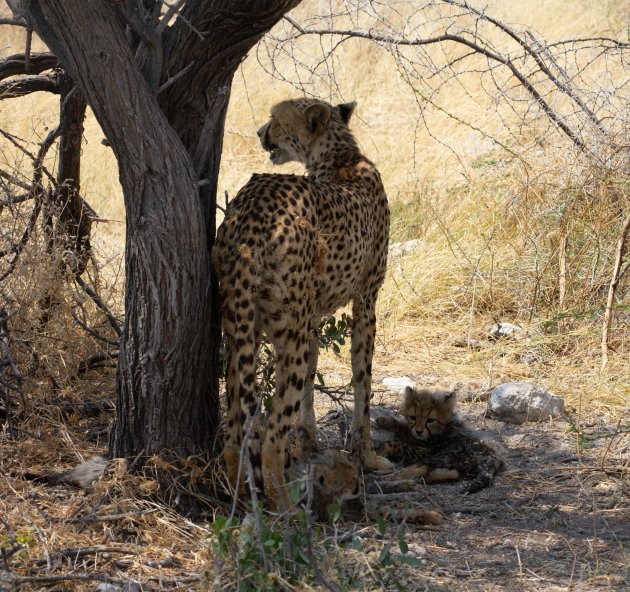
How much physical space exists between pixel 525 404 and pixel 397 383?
3.12ft

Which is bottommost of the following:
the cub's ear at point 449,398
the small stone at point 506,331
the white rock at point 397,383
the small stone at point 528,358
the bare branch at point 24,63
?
the cub's ear at point 449,398

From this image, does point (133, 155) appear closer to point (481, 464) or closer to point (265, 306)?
point (265, 306)

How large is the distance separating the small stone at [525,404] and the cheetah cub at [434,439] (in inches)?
17.4

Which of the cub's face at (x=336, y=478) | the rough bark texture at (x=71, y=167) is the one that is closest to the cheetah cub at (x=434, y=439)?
the cub's face at (x=336, y=478)

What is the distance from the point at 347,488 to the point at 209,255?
1072 mm

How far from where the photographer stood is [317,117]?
187 inches

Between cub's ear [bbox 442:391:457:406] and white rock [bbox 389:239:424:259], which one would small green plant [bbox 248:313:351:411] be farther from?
white rock [bbox 389:239:424:259]

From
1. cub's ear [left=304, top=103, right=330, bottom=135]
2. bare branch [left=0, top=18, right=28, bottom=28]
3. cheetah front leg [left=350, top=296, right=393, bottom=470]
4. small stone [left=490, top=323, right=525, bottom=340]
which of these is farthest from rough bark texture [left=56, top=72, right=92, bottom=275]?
small stone [left=490, top=323, right=525, bottom=340]

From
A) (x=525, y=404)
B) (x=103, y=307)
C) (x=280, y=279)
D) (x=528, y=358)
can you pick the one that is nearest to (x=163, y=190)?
(x=280, y=279)

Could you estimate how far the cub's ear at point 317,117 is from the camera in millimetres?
4719

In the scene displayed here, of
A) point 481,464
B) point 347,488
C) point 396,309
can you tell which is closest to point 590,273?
point 396,309

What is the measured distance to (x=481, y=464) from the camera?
13.9ft

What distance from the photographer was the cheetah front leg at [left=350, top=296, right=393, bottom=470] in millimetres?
4496

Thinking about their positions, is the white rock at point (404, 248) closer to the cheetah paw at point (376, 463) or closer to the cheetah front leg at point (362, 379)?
the cheetah front leg at point (362, 379)
